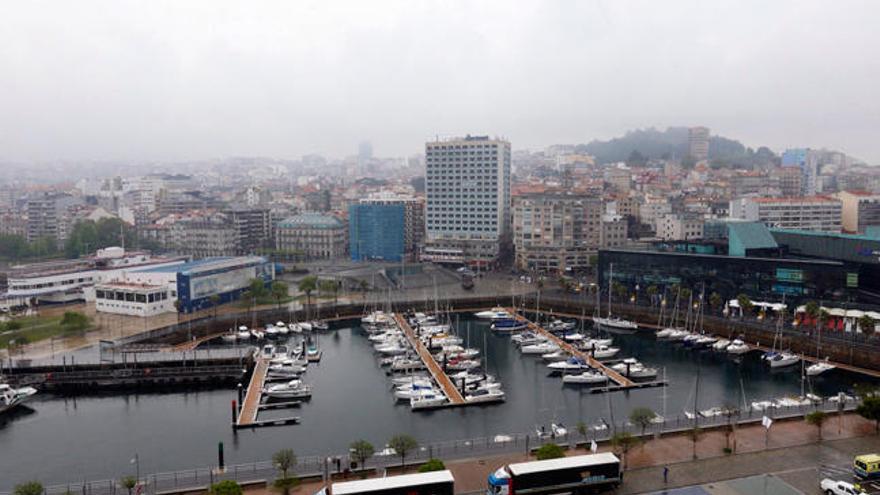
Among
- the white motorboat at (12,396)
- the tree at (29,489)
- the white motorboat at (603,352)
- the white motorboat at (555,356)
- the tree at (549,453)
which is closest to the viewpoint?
the tree at (29,489)

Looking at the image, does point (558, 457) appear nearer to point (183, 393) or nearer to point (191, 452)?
point (191, 452)

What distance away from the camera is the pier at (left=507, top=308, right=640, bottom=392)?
19741 millimetres

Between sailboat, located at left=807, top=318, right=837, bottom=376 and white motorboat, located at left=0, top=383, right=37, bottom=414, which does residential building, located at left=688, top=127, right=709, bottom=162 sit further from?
white motorboat, located at left=0, top=383, right=37, bottom=414

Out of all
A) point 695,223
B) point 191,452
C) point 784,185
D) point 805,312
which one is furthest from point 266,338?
point 784,185

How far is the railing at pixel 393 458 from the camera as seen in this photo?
1266 centimetres

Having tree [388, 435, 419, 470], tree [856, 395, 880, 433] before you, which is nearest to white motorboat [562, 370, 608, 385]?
tree [856, 395, 880, 433]

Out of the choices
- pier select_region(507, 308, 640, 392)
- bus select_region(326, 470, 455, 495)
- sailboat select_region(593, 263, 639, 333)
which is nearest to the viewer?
bus select_region(326, 470, 455, 495)

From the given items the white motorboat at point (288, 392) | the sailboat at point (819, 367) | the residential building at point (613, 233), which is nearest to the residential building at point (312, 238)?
the residential building at point (613, 233)

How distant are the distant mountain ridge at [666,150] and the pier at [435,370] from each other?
258ft

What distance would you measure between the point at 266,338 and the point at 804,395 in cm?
1756

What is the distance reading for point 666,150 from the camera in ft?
432

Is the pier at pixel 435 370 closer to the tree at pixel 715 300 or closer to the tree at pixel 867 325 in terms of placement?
the tree at pixel 715 300

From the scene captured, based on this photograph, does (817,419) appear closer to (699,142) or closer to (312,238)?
(312,238)

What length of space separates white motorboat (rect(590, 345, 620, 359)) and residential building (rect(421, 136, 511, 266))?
65.0 feet
